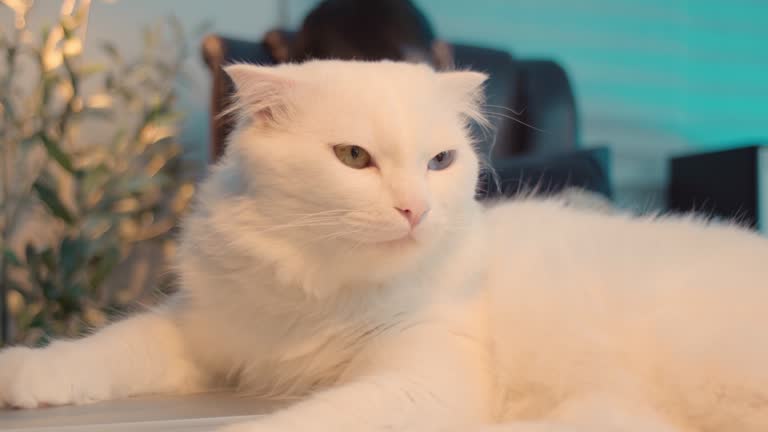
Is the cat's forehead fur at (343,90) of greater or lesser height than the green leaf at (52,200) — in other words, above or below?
above

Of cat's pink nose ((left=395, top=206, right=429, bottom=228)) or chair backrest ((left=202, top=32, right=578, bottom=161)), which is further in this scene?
chair backrest ((left=202, top=32, right=578, bottom=161))

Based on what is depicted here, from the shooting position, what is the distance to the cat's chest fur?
100cm

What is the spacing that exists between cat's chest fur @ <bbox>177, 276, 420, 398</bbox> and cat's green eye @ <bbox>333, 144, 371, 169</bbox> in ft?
0.65

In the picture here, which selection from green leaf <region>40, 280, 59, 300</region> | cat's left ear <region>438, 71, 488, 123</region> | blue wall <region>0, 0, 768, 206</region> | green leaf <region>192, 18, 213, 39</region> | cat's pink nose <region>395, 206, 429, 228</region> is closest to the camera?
cat's pink nose <region>395, 206, 429, 228</region>

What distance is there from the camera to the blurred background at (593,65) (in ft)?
9.03

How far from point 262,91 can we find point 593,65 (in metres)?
3.02

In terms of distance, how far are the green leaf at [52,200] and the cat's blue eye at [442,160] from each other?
6.21 feet

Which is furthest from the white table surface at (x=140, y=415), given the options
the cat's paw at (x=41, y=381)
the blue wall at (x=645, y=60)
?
the blue wall at (x=645, y=60)

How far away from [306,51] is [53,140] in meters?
1.05

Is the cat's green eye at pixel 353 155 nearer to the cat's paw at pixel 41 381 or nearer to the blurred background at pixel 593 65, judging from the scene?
the cat's paw at pixel 41 381

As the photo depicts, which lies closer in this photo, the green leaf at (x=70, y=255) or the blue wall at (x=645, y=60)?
the green leaf at (x=70, y=255)

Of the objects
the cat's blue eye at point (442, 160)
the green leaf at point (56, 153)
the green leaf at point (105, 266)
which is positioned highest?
the cat's blue eye at point (442, 160)

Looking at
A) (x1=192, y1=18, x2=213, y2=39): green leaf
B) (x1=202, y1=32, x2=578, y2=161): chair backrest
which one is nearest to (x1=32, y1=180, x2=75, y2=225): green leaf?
(x1=202, y1=32, x2=578, y2=161): chair backrest

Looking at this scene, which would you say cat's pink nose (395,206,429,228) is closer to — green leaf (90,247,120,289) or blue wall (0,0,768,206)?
green leaf (90,247,120,289)
